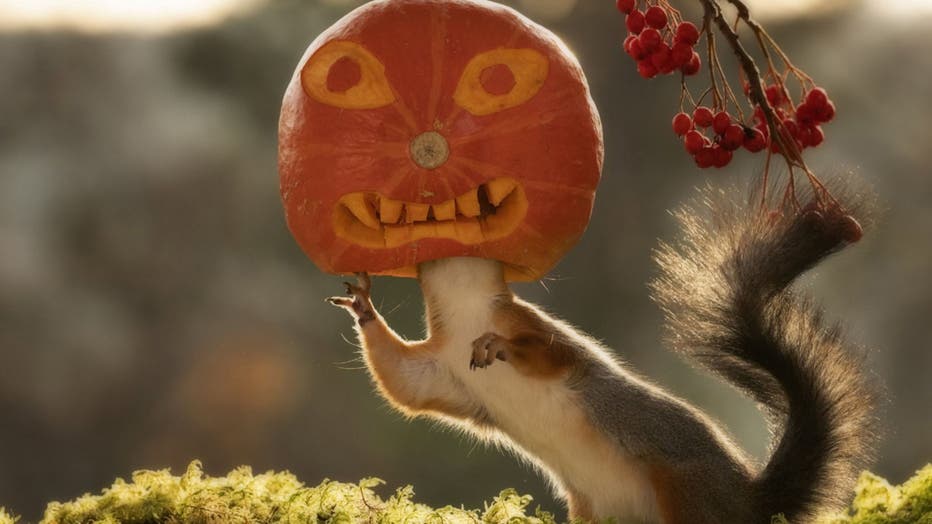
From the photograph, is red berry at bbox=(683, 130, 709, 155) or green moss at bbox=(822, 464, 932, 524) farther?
red berry at bbox=(683, 130, 709, 155)

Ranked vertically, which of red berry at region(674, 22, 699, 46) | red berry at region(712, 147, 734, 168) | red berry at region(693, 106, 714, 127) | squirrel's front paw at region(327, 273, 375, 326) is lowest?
squirrel's front paw at region(327, 273, 375, 326)

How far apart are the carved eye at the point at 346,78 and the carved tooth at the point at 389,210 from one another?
0.15 m

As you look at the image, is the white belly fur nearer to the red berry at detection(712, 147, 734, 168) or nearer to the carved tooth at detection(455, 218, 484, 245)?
the carved tooth at detection(455, 218, 484, 245)

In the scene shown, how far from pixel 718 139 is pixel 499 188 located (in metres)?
0.34

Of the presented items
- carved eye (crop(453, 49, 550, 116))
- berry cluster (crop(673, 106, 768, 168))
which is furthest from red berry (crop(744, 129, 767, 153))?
carved eye (crop(453, 49, 550, 116))

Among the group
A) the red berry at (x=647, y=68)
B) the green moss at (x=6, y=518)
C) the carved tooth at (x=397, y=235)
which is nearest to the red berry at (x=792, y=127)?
the red berry at (x=647, y=68)

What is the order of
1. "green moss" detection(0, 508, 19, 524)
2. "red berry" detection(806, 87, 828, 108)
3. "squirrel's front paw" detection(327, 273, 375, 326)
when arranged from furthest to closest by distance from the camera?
"squirrel's front paw" detection(327, 273, 375, 326), "red berry" detection(806, 87, 828, 108), "green moss" detection(0, 508, 19, 524)

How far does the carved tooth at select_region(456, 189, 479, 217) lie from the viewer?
171 centimetres

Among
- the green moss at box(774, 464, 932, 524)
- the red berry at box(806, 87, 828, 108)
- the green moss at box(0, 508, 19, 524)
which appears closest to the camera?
the green moss at box(774, 464, 932, 524)

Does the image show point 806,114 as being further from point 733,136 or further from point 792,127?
point 733,136

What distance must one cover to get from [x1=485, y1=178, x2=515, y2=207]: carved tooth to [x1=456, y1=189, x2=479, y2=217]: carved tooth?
0.09ft

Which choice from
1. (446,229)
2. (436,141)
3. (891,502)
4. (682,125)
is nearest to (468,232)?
(446,229)

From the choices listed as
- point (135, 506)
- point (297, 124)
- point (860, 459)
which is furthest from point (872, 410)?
point (135, 506)

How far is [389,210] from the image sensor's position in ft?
5.63
